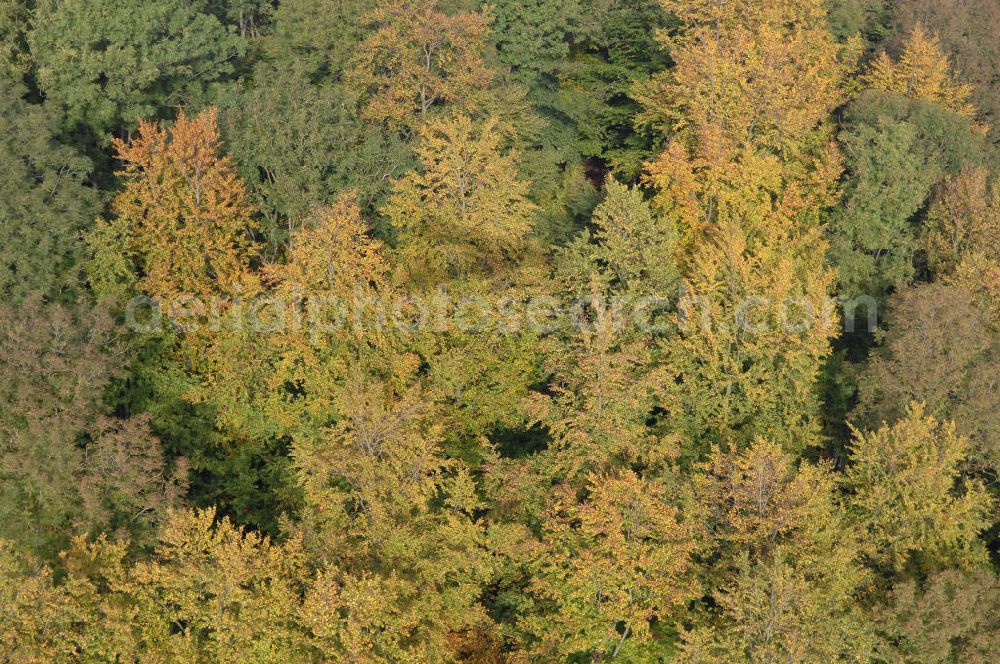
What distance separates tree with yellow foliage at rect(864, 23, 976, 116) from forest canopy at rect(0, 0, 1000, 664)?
20 cm

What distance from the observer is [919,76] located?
223ft

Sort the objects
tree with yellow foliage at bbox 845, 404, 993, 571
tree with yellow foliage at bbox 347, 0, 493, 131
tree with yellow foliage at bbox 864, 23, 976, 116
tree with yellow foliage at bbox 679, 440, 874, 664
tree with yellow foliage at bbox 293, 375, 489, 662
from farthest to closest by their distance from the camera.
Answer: tree with yellow foliage at bbox 864, 23, 976, 116 < tree with yellow foliage at bbox 347, 0, 493, 131 < tree with yellow foliage at bbox 845, 404, 993, 571 < tree with yellow foliage at bbox 293, 375, 489, 662 < tree with yellow foliage at bbox 679, 440, 874, 664

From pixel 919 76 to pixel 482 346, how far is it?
3248 centimetres

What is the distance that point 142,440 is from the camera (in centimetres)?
4641

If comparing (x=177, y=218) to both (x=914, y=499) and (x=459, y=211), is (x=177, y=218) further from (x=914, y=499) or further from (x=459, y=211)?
(x=914, y=499)

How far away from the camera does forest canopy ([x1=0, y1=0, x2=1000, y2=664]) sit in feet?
139

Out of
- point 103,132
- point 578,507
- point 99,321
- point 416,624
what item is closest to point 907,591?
point 578,507

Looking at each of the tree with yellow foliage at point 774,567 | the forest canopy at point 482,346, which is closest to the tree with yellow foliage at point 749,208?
the forest canopy at point 482,346

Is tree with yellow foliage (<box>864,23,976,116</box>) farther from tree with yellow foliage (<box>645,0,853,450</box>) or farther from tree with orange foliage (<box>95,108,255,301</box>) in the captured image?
tree with orange foliage (<box>95,108,255,301</box>)

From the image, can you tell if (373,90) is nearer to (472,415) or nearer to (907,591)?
(472,415)

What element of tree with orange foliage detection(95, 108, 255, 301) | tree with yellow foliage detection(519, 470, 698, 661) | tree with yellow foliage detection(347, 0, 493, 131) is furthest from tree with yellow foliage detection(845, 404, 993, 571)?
tree with yellow foliage detection(347, 0, 493, 131)

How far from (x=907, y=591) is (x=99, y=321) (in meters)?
32.7

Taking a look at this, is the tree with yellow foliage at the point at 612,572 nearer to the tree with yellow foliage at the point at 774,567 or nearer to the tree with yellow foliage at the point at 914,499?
the tree with yellow foliage at the point at 774,567

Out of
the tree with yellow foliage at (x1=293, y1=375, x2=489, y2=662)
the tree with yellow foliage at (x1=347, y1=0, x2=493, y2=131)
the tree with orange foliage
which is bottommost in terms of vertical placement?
the tree with yellow foliage at (x1=293, y1=375, x2=489, y2=662)
